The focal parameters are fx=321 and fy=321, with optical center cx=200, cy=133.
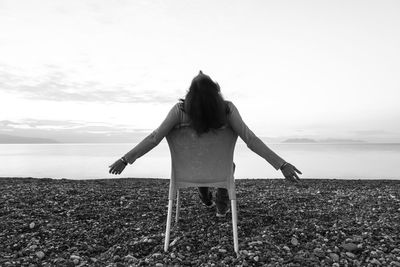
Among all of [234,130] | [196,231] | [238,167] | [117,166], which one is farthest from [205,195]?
[238,167]

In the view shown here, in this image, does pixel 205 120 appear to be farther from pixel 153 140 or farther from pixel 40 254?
pixel 40 254

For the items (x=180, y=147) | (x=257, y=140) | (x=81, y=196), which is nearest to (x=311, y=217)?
(x=257, y=140)

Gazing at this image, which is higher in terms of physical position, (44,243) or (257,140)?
(257,140)

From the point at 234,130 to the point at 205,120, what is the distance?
42 cm

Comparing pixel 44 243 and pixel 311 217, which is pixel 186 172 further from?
pixel 311 217

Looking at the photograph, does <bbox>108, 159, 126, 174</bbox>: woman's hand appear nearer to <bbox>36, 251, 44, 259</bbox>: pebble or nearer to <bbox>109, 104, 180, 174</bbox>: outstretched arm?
<bbox>109, 104, 180, 174</bbox>: outstretched arm

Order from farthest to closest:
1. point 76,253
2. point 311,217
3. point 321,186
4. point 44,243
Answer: point 321,186
point 311,217
point 44,243
point 76,253

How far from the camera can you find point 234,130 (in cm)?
411

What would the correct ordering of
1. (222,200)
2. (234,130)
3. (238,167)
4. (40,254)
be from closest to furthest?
(234,130)
(40,254)
(222,200)
(238,167)

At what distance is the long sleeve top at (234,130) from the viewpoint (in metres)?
4.04

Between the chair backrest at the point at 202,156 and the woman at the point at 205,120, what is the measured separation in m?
0.11

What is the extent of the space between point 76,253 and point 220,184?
2.15m

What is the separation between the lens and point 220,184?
4.25 m

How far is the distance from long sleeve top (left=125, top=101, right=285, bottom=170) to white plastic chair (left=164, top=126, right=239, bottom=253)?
Result: 12 centimetres
